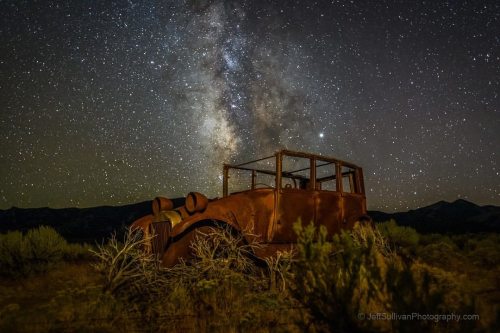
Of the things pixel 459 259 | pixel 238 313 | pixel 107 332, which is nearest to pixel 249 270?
pixel 238 313

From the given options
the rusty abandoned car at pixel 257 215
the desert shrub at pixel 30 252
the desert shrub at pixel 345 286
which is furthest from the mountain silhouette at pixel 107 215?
the desert shrub at pixel 345 286

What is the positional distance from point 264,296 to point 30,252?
20.3 ft

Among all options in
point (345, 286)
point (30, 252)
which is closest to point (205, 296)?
point (345, 286)

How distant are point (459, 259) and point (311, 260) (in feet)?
22.0

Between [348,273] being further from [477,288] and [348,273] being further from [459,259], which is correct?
[459,259]

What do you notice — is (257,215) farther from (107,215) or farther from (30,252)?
(107,215)

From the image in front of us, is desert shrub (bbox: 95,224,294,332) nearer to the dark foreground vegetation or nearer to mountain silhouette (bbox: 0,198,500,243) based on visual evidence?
the dark foreground vegetation

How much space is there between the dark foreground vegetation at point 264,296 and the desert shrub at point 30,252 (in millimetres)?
405

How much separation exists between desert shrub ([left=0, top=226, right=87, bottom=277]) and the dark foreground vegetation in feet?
1.33

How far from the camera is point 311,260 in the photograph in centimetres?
321

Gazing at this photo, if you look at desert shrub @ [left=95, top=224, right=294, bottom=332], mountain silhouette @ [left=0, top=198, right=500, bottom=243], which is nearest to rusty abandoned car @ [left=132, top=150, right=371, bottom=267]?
desert shrub @ [left=95, top=224, right=294, bottom=332]

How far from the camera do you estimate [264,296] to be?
14.5 feet

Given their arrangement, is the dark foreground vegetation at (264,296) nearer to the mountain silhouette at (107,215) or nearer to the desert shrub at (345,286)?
the desert shrub at (345,286)

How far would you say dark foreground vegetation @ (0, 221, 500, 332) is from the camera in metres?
2.91
